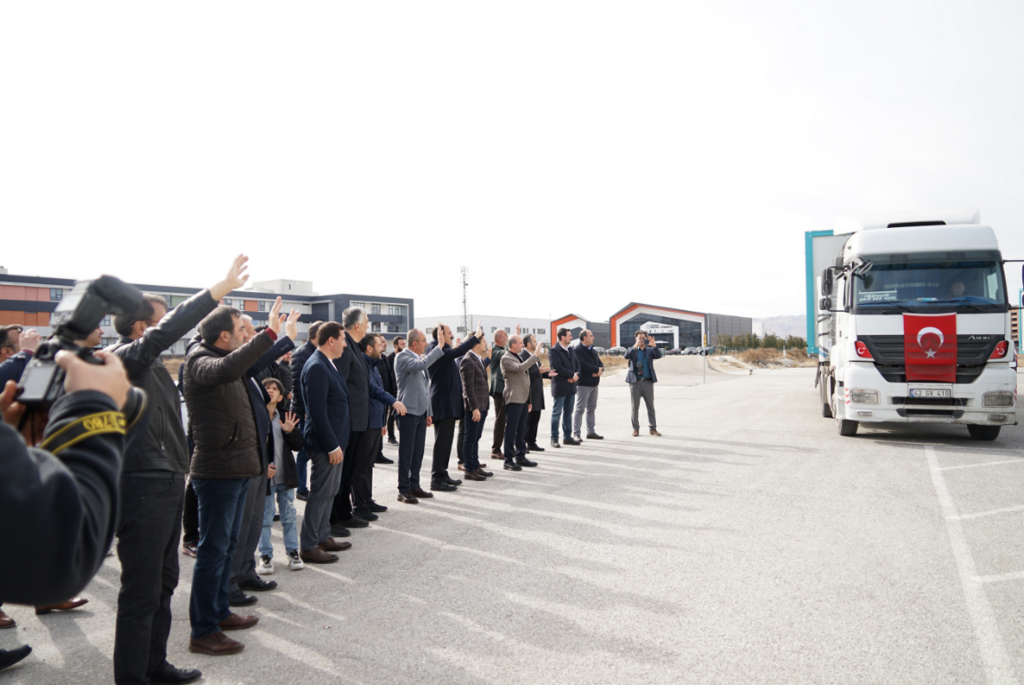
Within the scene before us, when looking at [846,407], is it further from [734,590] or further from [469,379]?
[734,590]

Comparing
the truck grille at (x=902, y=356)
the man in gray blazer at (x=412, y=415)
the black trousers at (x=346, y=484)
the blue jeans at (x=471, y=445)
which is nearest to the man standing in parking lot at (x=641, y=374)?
the truck grille at (x=902, y=356)

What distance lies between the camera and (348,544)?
570cm

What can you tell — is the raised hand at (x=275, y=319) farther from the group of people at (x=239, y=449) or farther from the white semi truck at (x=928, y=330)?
the white semi truck at (x=928, y=330)

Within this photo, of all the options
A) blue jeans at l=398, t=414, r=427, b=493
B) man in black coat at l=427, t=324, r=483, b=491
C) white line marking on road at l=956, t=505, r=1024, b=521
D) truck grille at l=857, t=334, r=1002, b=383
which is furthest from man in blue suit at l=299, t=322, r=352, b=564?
truck grille at l=857, t=334, r=1002, b=383

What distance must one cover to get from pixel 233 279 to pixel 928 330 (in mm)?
10728

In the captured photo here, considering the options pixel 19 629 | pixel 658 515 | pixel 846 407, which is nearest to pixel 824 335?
pixel 846 407

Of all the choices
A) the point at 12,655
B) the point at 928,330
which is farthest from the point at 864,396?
the point at 12,655

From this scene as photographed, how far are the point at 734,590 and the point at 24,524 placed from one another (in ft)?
14.2

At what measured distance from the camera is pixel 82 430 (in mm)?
1474

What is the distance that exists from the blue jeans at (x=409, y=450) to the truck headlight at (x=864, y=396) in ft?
24.2

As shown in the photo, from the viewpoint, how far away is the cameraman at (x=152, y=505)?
3145mm

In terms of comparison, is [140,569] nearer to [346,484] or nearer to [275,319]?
[275,319]

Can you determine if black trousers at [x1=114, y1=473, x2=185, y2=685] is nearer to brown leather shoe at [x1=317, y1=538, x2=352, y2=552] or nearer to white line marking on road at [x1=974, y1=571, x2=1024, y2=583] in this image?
brown leather shoe at [x1=317, y1=538, x2=352, y2=552]

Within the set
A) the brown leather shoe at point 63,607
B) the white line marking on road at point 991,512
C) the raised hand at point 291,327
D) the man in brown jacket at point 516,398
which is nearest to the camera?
the raised hand at point 291,327
